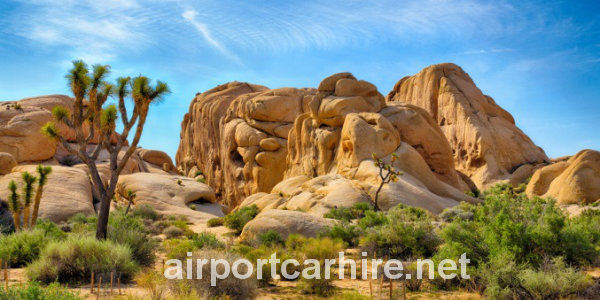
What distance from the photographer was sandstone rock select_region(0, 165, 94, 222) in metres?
23.5

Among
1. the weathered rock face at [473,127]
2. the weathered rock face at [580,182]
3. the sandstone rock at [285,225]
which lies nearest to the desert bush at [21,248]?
the sandstone rock at [285,225]

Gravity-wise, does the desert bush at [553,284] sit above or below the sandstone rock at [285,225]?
below

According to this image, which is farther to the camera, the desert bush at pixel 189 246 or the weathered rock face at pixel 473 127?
the weathered rock face at pixel 473 127

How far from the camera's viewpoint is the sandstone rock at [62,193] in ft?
77.0

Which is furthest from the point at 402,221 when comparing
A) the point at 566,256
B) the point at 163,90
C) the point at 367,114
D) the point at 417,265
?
the point at 367,114

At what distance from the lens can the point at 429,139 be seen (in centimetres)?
3450

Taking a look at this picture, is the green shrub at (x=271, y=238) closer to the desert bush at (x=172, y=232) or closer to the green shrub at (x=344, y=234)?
the green shrub at (x=344, y=234)

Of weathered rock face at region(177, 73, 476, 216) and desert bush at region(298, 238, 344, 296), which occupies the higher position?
weathered rock face at region(177, 73, 476, 216)

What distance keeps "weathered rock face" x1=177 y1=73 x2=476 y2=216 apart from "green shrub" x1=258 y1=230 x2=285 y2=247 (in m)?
6.65

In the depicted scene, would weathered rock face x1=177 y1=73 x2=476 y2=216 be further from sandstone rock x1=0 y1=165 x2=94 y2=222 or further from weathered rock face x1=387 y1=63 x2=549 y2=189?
sandstone rock x1=0 y1=165 x2=94 y2=222

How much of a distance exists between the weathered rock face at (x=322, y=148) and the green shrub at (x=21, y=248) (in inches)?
497

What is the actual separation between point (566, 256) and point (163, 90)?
41.6 feet

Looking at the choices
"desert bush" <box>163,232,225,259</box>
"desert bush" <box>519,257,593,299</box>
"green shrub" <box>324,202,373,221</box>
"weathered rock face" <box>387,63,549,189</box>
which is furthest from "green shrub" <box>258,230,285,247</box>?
"weathered rock face" <box>387,63,549,189</box>

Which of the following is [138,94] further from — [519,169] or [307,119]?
[519,169]
